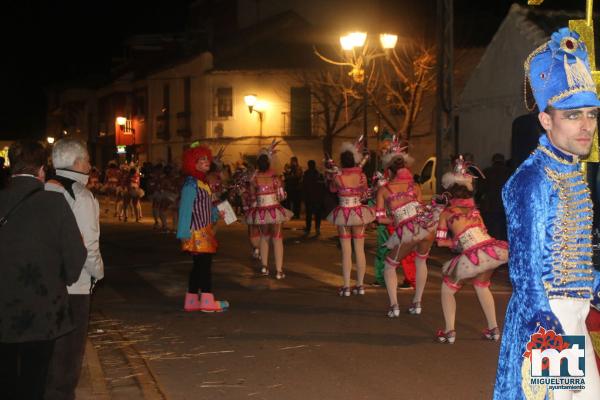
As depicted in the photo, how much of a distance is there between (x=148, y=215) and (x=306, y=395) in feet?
85.1

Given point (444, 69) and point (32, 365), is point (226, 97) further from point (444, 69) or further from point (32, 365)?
point (32, 365)

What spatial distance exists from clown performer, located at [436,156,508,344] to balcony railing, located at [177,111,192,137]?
39.7 meters

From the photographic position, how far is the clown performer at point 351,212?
12062 mm

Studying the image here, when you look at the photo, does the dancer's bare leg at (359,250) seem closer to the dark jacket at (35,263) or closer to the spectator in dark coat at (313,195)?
the dark jacket at (35,263)

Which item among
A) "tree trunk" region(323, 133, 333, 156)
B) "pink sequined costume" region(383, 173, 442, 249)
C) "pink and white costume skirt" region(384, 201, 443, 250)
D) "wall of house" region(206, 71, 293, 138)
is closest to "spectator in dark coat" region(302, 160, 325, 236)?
"pink sequined costume" region(383, 173, 442, 249)

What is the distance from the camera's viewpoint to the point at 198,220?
10.7 m

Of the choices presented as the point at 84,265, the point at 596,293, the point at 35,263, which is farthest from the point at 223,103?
the point at 596,293

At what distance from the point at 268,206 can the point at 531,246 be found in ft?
33.6

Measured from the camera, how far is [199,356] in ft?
28.2

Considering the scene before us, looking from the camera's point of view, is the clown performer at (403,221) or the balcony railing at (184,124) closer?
the clown performer at (403,221)

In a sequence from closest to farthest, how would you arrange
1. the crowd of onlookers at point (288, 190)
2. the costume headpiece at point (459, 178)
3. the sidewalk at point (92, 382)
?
the sidewalk at point (92, 382)
the costume headpiece at point (459, 178)
the crowd of onlookers at point (288, 190)

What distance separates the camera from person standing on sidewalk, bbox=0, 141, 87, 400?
498cm

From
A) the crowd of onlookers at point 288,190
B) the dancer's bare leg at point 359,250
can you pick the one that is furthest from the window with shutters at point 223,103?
the dancer's bare leg at point 359,250

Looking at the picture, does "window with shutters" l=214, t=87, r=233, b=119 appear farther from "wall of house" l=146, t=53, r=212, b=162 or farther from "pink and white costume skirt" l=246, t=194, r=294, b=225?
"pink and white costume skirt" l=246, t=194, r=294, b=225
